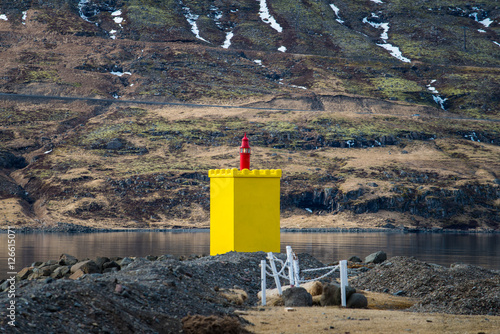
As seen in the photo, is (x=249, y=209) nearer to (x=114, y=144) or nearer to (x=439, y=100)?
(x=114, y=144)

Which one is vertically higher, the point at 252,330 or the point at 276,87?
the point at 276,87

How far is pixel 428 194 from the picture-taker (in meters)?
86.3

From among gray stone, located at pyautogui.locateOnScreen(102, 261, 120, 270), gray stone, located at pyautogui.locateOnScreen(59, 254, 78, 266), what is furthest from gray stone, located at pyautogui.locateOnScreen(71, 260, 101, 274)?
gray stone, located at pyautogui.locateOnScreen(59, 254, 78, 266)

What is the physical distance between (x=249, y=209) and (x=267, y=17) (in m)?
148

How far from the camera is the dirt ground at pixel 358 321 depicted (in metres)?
12.5

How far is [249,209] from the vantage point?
22.7 metres

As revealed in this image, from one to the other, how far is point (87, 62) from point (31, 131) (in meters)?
27.3

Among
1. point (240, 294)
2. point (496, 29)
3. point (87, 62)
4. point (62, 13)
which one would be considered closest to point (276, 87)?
point (87, 62)

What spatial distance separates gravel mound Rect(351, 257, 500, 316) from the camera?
15.6 meters

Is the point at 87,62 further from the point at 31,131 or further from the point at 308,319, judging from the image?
the point at 308,319

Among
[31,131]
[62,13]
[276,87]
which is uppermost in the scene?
[62,13]

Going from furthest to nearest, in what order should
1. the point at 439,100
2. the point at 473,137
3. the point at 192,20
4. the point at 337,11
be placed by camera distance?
the point at 337,11
the point at 192,20
the point at 439,100
the point at 473,137

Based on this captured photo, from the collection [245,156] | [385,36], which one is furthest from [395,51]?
[245,156]

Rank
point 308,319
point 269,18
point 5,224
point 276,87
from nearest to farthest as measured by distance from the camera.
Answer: point 308,319
point 5,224
point 276,87
point 269,18
